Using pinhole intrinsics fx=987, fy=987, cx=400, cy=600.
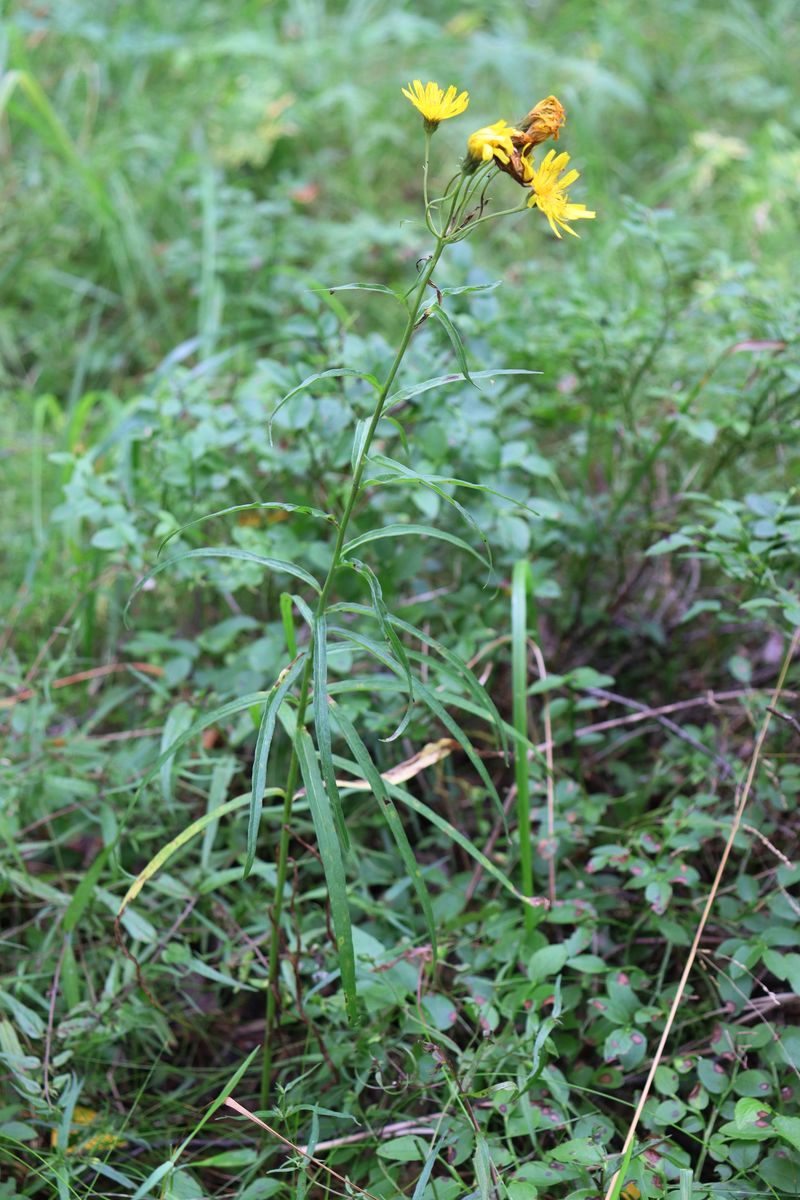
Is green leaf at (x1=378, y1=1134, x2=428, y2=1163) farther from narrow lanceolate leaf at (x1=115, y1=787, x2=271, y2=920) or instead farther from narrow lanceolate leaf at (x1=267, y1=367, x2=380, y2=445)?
narrow lanceolate leaf at (x1=267, y1=367, x2=380, y2=445)

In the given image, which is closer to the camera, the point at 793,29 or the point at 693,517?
the point at 693,517

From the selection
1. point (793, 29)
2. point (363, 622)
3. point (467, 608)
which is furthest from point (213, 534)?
point (793, 29)

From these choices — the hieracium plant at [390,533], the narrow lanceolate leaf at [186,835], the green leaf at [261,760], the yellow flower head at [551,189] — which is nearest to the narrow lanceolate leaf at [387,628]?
the hieracium plant at [390,533]

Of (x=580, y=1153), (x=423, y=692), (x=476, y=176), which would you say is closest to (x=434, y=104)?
(x=476, y=176)

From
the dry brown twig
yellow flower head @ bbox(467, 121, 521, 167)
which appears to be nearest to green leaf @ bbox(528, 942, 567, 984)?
the dry brown twig

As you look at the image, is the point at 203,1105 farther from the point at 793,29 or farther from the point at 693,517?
the point at 793,29

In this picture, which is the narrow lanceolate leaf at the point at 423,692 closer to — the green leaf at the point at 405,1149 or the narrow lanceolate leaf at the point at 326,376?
the narrow lanceolate leaf at the point at 326,376
